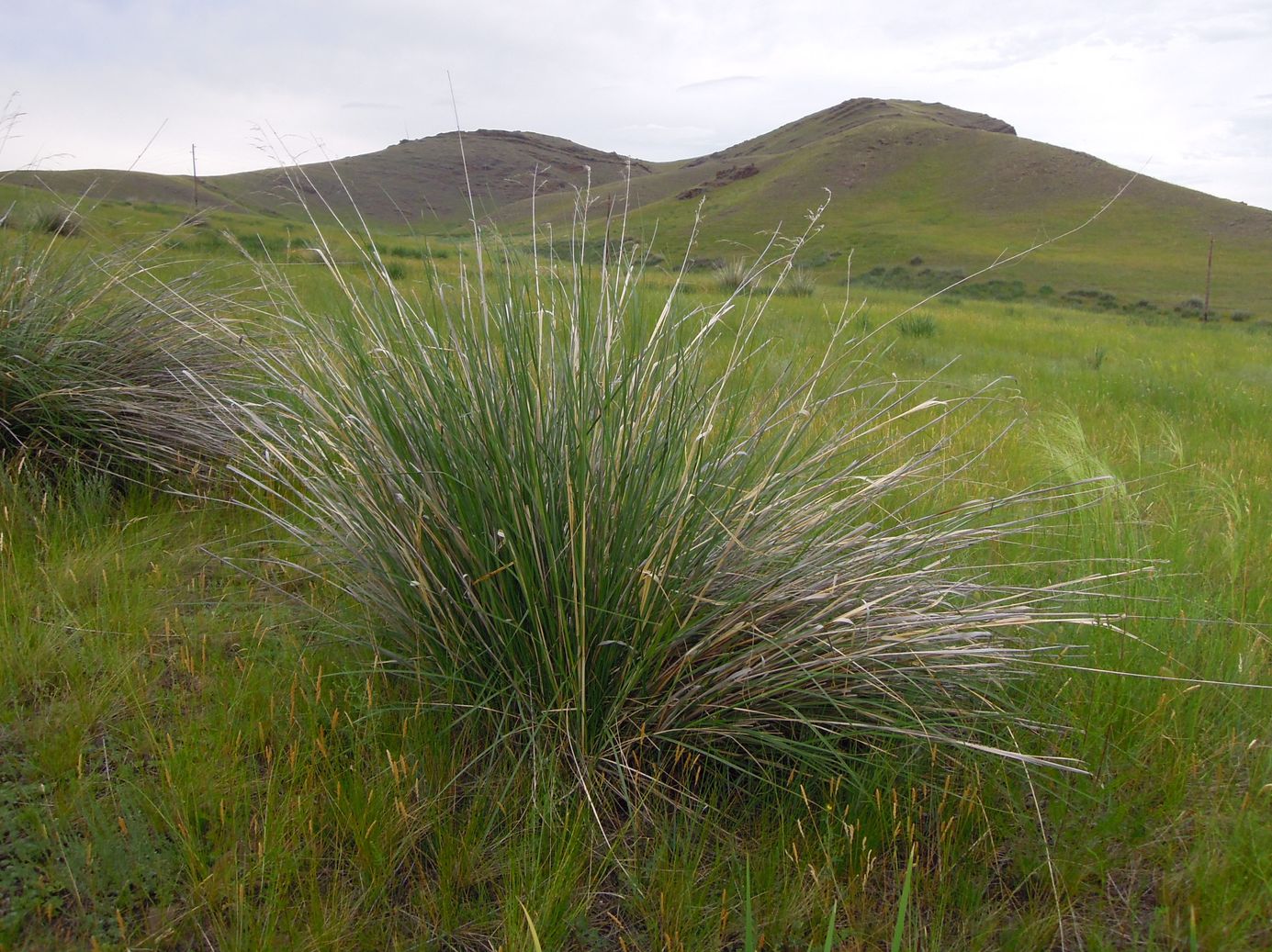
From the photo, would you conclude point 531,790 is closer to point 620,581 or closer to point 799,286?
point 620,581

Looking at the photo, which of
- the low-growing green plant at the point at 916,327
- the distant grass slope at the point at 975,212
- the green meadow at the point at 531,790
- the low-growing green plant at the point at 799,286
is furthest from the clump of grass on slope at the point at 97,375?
the distant grass slope at the point at 975,212

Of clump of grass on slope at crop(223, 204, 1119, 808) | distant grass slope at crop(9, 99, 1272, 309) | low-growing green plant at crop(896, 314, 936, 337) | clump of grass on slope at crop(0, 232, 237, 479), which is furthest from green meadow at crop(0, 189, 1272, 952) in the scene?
distant grass slope at crop(9, 99, 1272, 309)

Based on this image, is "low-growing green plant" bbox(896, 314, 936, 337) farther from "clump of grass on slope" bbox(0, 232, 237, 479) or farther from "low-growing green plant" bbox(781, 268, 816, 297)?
"clump of grass on slope" bbox(0, 232, 237, 479)

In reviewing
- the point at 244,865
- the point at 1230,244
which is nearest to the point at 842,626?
the point at 244,865

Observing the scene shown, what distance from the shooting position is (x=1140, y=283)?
100 ft

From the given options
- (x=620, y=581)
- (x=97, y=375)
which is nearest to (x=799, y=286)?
(x=97, y=375)

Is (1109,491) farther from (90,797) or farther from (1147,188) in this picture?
(1147,188)

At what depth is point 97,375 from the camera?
10.3ft

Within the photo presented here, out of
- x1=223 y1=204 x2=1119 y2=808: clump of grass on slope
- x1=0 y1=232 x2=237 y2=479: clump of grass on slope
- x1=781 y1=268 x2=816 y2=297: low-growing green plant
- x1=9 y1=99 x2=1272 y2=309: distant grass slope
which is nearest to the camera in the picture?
x1=223 y1=204 x2=1119 y2=808: clump of grass on slope

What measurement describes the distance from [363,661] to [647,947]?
930 millimetres

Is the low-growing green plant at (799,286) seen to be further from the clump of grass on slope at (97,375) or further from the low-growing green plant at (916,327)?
the clump of grass on slope at (97,375)

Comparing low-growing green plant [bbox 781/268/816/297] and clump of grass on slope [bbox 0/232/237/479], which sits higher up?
low-growing green plant [bbox 781/268/816/297]

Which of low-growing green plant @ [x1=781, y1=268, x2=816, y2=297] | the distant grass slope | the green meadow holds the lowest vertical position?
the green meadow

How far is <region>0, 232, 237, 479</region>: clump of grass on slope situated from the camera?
2.93 meters
